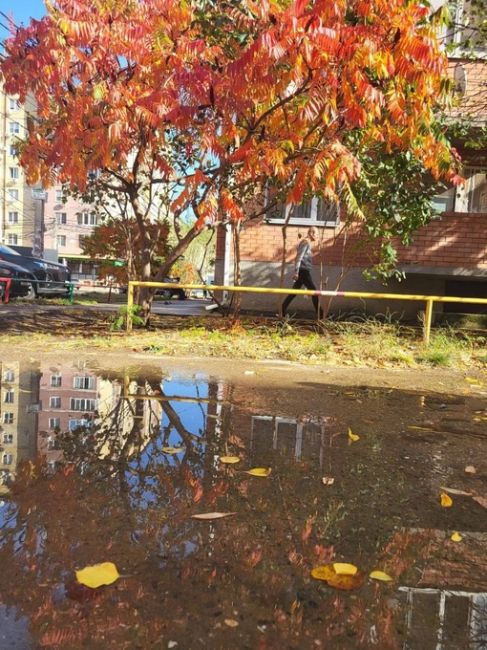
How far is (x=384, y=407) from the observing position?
4840 millimetres

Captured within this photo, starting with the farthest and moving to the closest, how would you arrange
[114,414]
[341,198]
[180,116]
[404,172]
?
[404,172] → [341,198] → [180,116] → [114,414]

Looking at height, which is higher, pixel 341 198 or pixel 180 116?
pixel 180 116

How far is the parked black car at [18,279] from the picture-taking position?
53.0ft

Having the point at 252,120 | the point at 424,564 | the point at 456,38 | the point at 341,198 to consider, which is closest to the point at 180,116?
the point at 252,120

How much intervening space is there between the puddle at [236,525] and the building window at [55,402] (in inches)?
1.0

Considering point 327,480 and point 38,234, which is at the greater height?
point 38,234

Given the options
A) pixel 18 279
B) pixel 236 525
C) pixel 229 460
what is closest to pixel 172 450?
pixel 229 460

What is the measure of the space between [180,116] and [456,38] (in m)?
8.92

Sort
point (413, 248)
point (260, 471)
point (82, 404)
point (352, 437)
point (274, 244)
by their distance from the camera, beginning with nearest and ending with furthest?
point (260, 471), point (352, 437), point (82, 404), point (413, 248), point (274, 244)

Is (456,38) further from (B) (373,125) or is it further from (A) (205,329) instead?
(A) (205,329)

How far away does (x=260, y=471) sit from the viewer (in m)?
3.17

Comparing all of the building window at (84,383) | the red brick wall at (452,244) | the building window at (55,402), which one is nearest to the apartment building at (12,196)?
the red brick wall at (452,244)

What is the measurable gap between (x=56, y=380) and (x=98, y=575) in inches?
145

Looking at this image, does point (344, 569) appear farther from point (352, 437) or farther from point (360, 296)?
point (360, 296)
